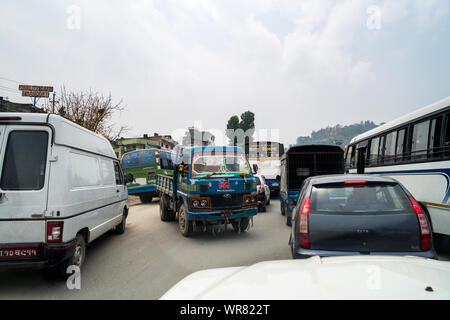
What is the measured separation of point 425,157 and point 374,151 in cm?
374

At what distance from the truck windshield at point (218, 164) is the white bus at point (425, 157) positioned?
412 cm

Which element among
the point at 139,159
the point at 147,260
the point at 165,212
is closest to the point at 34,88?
the point at 139,159

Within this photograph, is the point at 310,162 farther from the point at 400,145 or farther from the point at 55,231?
the point at 55,231

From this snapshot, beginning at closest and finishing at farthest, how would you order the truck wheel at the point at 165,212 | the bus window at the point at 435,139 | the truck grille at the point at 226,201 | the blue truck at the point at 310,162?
the bus window at the point at 435,139, the truck grille at the point at 226,201, the blue truck at the point at 310,162, the truck wheel at the point at 165,212

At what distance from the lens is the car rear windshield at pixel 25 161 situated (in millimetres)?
4031

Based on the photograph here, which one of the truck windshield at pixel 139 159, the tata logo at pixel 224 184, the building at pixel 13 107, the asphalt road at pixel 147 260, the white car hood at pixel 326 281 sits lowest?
the asphalt road at pixel 147 260

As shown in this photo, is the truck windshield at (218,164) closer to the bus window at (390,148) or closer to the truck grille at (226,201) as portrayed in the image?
the truck grille at (226,201)

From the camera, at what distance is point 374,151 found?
33.6 feet

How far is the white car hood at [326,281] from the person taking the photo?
159 cm

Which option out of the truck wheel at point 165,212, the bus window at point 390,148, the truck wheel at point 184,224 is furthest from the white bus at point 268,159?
the truck wheel at point 184,224

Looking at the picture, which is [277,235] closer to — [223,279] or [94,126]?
[223,279]

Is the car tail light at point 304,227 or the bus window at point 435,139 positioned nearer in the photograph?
the car tail light at point 304,227

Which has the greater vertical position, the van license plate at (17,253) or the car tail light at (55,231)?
the car tail light at (55,231)

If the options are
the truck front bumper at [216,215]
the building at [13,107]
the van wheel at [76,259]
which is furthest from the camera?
the building at [13,107]
